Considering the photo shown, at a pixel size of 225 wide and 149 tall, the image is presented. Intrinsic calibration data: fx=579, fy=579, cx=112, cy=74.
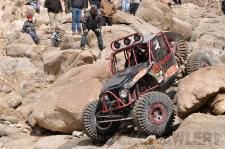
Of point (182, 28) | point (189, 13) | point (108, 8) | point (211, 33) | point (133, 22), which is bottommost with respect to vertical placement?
point (211, 33)

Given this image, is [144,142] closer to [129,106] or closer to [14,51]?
[129,106]

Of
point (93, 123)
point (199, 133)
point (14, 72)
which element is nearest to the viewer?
point (199, 133)

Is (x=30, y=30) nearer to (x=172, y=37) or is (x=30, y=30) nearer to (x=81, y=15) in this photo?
(x=81, y=15)

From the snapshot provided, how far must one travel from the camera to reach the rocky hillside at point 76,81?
1264 cm

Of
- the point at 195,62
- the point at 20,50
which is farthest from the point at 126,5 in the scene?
the point at 195,62

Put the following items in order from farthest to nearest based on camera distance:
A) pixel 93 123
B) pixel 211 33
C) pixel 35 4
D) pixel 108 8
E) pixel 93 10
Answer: pixel 35 4 → pixel 211 33 → pixel 108 8 → pixel 93 10 → pixel 93 123

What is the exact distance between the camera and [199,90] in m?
12.7

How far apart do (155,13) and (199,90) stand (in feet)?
40.8

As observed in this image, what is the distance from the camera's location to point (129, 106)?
12969mm

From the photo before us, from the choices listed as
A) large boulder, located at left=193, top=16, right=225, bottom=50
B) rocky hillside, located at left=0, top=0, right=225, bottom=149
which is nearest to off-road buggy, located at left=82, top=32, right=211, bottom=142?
rocky hillside, located at left=0, top=0, right=225, bottom=149

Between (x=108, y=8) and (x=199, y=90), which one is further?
(x=108, y=8)

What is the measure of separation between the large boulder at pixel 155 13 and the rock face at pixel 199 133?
12444 millimetres

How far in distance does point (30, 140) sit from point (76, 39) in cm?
685

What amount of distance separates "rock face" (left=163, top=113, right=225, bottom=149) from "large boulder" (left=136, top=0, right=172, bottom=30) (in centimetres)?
1244
